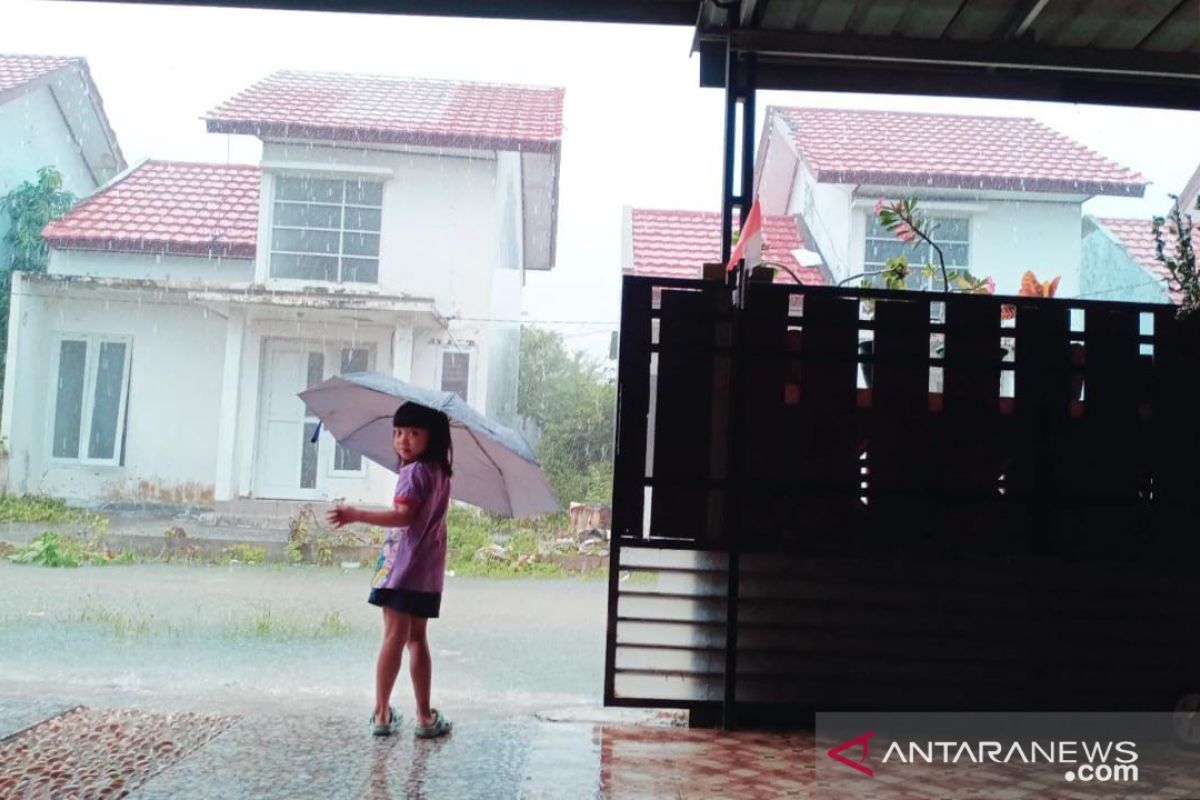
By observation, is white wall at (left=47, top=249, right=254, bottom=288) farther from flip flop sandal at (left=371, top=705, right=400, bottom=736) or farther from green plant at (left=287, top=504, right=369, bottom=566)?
flip flop sandal at (left=371, top=705, right=400, bottom=736)

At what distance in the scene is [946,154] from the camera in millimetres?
7352

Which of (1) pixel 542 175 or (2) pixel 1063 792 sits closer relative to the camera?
(2) pixel 1063 792

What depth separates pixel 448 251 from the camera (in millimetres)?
7715

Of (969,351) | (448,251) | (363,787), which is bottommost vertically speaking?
(363,787)

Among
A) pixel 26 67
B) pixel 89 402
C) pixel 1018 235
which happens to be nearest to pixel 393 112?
pixel 26 67

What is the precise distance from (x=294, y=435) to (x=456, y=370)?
1.33 m

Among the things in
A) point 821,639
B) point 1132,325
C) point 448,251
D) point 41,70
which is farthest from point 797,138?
point 41,70

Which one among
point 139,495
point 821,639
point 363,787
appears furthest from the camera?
point 139,495

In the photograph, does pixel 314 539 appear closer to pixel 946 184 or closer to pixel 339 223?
pixel 339 223

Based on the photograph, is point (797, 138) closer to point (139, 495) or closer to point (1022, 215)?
point (1022, 215)

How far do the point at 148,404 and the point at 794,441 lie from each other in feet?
17.6

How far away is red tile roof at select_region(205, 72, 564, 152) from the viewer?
24.3 feet

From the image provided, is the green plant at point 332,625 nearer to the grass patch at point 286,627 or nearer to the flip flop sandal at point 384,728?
the grass patch at point 286,627

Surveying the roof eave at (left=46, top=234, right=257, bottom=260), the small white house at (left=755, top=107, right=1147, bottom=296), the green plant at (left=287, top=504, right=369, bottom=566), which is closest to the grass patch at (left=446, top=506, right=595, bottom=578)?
the green plant at (left=287, top=504, right=369, bottom=566)
